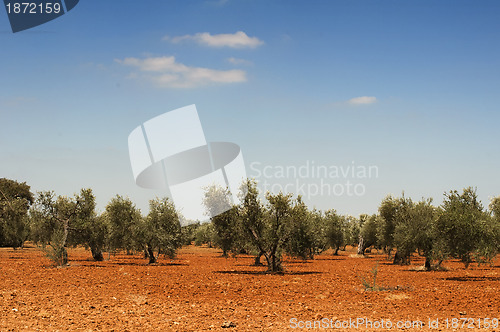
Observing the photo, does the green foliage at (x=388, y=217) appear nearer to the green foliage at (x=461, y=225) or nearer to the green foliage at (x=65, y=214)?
the green foliage at (x=461, y=225)

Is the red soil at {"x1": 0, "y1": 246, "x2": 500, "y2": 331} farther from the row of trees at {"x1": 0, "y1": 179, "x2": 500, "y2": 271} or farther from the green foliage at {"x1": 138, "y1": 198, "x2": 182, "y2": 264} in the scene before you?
the green foliage at {"x1": 138, "y1": 198, "x2": 182, "y2": 264}

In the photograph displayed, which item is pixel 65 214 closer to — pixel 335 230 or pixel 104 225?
pixel 104 225

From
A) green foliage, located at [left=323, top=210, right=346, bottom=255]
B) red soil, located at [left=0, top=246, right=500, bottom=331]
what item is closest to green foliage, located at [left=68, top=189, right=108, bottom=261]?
red soil, located at [left=0, top=246, right=500, bottom=331]

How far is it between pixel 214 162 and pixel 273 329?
25.4 m

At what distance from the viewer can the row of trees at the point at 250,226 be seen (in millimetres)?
39469

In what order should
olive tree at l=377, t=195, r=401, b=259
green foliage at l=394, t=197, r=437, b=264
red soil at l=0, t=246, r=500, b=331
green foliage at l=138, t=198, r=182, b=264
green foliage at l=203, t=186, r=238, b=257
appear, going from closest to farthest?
red soil at l=0, t=246, r=500, b=331
green foliage at l=203, t=186, r=238, b=257
green foliage at l=394, t=197, r=437, b=264
green foliage at l=138, t=198, r=182, b=264
olive tree at l=377, t=195, r=401, b=259

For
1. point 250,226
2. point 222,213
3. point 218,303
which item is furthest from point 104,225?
point 218,303

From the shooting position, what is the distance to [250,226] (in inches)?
1636

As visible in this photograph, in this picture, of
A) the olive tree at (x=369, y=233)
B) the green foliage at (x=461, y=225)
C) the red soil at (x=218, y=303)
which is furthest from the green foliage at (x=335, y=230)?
the red soil at (x=218, y=303)

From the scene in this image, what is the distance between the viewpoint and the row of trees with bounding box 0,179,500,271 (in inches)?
1554

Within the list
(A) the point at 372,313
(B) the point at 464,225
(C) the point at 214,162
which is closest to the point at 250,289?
(A) the point at 372,313

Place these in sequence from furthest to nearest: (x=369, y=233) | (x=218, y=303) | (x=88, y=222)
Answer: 1. (x=369, y=233)
2. (x=88, y=222)
3. (x=218, y=303)

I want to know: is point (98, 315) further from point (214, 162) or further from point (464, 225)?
point (464, 225)

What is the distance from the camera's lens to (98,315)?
19422 mm
